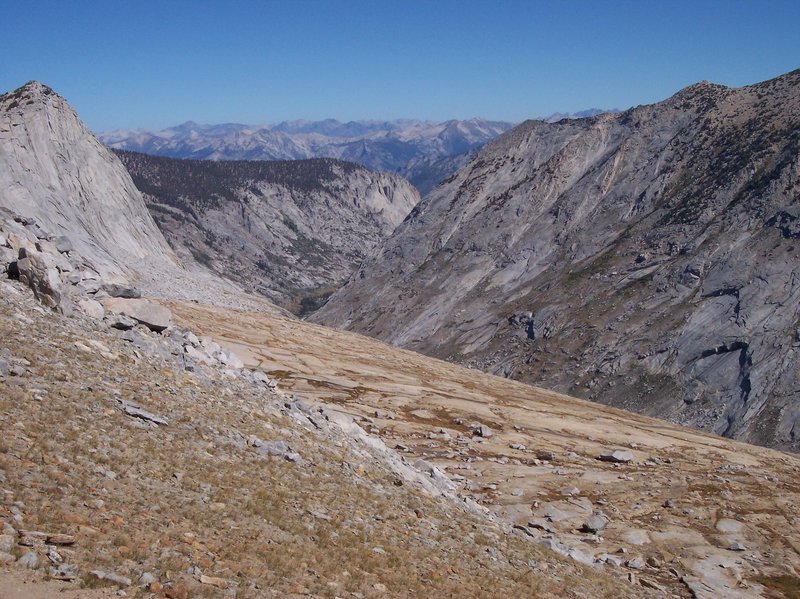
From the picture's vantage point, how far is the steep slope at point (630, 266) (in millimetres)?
106625

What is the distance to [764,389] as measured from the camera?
98.9m

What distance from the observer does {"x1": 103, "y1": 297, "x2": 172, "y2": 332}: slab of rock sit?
105 feet

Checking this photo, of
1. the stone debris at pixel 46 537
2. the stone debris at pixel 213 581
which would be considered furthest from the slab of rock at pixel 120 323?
the stone debris at pixel 213 581

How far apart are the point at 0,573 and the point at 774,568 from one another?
31.0 m

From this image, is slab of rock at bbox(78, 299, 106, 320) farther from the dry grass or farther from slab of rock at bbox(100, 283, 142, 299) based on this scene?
slab of rock at bbox(100, 283, 142, 299)

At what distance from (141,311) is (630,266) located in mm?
116645

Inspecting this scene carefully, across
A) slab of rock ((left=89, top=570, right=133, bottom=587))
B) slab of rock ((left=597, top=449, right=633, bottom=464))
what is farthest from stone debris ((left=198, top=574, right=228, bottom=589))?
slab of rock ((left=597, top=449, right=633, bottom=464))

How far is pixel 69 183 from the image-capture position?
108125 millimetres

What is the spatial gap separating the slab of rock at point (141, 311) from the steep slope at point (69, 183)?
46345 millimetres

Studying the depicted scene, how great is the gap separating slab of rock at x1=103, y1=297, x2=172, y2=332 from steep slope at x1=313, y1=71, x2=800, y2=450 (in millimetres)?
87531

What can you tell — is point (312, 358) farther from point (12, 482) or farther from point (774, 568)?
point (12, 482)

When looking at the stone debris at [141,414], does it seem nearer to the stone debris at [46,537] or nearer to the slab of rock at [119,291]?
the stone debris at [46,537]

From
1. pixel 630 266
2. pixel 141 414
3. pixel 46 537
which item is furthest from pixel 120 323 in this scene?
pixel 630 266

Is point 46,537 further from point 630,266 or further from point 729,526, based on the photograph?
point 630,266
